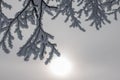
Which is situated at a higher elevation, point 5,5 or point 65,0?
point 65,0

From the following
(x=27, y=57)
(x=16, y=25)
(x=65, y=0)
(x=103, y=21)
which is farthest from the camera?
(x=103, y=21)

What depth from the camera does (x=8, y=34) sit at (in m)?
3.80

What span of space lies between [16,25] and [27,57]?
50 cm

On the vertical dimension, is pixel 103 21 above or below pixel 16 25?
above

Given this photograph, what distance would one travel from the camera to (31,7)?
161 inches

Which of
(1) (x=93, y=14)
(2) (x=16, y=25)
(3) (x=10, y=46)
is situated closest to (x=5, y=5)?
(2) (x=16, y=25)

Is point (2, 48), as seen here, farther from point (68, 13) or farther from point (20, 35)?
point (68, 13)

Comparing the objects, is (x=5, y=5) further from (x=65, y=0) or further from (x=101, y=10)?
(x=101, y=10)

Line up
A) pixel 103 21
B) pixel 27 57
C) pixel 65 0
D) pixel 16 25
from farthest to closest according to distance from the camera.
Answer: pixel 103 21 < pixel 65 0 < pixel 16 25 < pixel 27 57

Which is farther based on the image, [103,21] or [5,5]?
[103,21]

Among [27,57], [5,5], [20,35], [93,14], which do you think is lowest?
[27,57]

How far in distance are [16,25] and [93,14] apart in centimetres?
121

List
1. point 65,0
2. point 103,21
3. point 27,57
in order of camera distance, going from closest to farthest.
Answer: point 27,57 → point 65,0 → point 103,21

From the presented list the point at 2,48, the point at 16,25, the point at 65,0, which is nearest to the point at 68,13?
the point at 65,0
